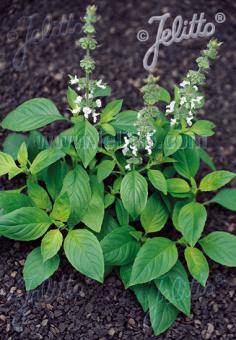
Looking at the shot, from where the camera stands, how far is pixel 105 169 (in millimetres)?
2408

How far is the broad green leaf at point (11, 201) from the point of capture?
2.37m

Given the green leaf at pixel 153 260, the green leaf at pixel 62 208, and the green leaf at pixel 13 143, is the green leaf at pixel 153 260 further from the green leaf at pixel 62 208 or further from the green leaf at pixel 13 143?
the green leaf at pixel 13 143

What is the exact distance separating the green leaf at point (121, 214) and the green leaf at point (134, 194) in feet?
0.55

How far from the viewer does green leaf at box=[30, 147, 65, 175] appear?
2354 millimetres

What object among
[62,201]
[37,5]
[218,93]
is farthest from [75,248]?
[37,5]

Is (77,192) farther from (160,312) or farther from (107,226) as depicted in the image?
(160,312)

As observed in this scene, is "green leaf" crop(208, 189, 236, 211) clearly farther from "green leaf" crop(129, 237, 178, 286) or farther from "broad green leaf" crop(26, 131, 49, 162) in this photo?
"broad green leaf" crop(26, 131, 49, 162)

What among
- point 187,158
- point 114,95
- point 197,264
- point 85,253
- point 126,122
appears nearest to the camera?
point 85,253

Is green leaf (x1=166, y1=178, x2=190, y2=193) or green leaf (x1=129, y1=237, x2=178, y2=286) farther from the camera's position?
green leaf (x1=166, y1=178, x2=190, y2=193)

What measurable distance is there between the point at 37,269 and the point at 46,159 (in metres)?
0.45

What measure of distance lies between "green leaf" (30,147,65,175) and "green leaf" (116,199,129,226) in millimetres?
344

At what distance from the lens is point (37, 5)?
344 centimetres

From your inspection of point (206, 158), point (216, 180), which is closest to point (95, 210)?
point (216, 180)

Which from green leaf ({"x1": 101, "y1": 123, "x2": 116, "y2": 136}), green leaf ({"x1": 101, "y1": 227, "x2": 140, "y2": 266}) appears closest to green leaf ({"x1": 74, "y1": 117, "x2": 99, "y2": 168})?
green leaf ({"x1": 101, "y1": 123, "x2": 116, "y2": 136})
